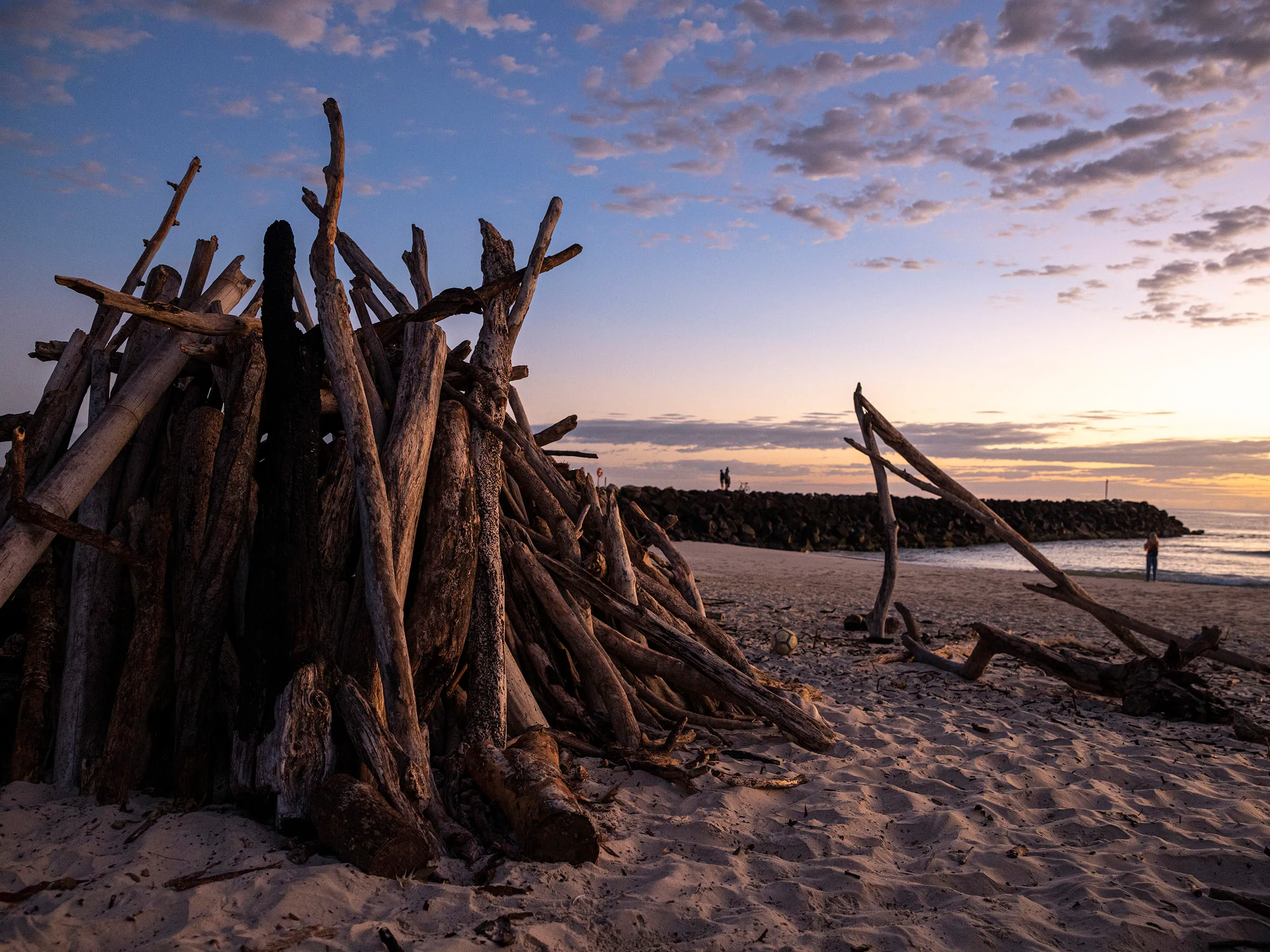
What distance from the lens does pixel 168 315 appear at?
4.35 meters

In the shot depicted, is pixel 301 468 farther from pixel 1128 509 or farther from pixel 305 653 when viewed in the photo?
pixel 1128 509

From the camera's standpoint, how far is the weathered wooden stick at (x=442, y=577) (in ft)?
14.2

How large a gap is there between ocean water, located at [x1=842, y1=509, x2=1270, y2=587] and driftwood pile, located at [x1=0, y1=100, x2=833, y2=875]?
23.4 m

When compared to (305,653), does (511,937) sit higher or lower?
lower

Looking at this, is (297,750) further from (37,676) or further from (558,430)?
(558,430)

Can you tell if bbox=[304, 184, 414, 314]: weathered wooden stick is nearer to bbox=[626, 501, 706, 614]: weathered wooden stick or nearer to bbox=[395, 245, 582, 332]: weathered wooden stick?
bbox=[395, 245, 582, 332]: weathered wooden stick

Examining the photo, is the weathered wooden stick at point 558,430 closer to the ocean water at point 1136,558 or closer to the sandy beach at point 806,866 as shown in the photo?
the sandy beach at point 806,866

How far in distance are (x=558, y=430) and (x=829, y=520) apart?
31.0 m

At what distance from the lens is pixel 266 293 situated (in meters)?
4.41

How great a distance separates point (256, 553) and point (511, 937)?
2279 mm

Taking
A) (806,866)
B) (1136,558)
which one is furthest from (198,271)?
(1136,558)

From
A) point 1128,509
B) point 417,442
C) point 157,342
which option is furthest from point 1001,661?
point 1128,509

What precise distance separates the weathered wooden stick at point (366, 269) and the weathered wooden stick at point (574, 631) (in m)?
2.42

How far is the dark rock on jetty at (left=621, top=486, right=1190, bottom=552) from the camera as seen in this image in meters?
33.4
